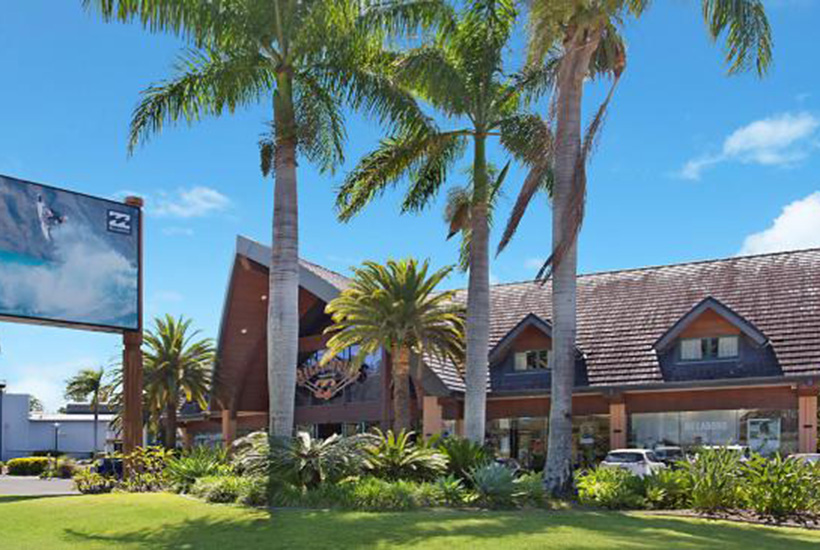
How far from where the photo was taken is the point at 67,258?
89.5 feet

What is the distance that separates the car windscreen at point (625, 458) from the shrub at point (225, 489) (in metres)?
14.3

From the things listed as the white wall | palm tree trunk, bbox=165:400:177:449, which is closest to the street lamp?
the white wall

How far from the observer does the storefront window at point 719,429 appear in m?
30.9

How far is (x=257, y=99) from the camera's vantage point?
2205 centimetres

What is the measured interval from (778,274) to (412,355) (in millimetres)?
14065

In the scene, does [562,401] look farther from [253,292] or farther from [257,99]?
[253,292]

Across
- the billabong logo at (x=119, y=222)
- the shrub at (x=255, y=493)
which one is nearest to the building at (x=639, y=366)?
the billabong logo at (x=119, y=222)

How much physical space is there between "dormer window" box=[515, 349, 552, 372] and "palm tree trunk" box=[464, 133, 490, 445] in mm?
13655

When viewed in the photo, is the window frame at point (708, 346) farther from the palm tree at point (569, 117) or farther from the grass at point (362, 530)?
the grass at point (362, 530)

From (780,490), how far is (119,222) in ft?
66.1

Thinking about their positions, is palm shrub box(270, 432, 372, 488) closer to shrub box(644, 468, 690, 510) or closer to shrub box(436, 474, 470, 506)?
shrub box(436, 474, 470, 506)

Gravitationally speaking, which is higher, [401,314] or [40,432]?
[401,314]

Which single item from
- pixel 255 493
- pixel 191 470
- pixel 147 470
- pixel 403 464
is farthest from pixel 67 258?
pixel 403 464

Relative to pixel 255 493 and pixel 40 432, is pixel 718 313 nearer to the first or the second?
pixel 255 493
